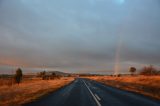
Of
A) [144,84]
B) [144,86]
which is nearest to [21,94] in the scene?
[144,86]

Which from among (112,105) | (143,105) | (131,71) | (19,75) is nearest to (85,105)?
(112,105)

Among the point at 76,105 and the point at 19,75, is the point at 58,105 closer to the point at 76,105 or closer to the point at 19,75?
the point at 76,105

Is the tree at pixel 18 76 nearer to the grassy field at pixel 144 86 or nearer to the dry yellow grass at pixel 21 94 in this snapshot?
the grassy field at pixel 144 86

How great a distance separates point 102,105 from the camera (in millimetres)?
15383

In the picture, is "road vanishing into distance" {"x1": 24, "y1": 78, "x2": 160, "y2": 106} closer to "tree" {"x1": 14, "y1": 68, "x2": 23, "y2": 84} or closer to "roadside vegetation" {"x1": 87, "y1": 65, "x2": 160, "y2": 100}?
"roadside vegetation" {"x1": 87, "y1": 65, "x2": 160, "y2": 100}

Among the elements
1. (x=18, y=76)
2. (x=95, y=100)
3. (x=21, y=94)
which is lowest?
(x=21, y=94)

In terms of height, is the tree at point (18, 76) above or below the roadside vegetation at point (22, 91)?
above

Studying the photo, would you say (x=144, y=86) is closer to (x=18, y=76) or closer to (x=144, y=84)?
(x=144, y=84)

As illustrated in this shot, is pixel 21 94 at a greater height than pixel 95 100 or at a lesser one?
lesser

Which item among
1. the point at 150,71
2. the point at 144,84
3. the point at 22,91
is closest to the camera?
the point at 22,91

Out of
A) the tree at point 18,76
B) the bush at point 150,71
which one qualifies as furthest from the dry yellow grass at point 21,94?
the bush at point 150,71

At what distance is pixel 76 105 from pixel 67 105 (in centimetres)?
55

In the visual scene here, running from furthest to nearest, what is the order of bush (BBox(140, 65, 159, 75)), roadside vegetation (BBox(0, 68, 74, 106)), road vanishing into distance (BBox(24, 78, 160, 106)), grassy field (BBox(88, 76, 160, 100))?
bush (BBox(140, 65, 159, 75)) → grassy field (BBox(88, 76, 160, 100)) → roadside vegetation (BBox(0, 68, 74, 106)) → road vanishing into distance (BBox(24, 78, 160, 106))

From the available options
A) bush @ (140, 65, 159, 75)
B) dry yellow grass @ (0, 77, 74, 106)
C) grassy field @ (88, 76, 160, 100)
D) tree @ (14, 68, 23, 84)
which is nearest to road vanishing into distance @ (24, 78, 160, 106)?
Answer: dry yellow grass @ (0, 77, 74, 106)
